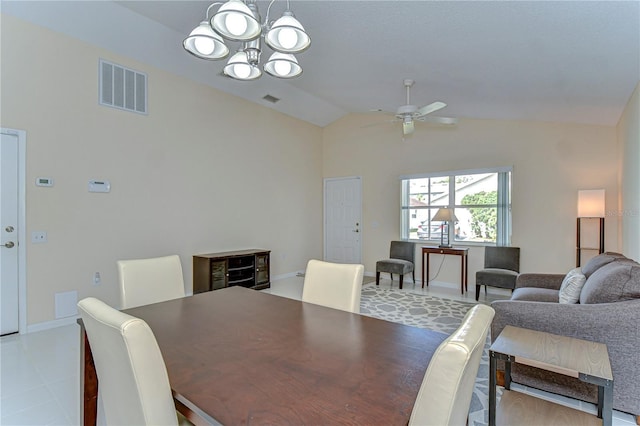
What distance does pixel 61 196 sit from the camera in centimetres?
362

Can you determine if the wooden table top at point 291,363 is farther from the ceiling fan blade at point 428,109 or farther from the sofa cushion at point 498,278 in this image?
the sofa cushion at point 498,278

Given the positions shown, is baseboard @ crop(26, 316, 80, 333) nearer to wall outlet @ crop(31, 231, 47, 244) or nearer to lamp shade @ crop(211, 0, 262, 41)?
wall outlet @ crop(31, 231, 47, 244)

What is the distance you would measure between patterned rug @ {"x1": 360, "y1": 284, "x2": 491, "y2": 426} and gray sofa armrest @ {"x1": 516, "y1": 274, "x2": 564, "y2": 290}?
771 millimetres

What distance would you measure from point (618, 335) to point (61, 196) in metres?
5.01

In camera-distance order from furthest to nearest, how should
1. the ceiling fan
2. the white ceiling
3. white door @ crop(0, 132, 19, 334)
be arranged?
1. the ceiling fan
2. white door @ crop(0, 132, 19, 334)
3. the white ceiling

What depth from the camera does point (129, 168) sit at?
13.8 ft

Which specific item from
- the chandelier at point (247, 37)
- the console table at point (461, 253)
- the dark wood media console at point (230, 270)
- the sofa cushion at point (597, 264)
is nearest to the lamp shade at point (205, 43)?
the chandelier at point (247, 37)

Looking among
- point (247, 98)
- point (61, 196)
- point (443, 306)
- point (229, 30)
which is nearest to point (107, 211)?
point (61, 196)

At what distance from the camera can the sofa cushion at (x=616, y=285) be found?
6.69 ft

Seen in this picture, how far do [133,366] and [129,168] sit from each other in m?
3.96

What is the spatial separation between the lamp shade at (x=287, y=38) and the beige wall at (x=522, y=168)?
4.38 meters

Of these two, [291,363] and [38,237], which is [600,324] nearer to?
[291,363]

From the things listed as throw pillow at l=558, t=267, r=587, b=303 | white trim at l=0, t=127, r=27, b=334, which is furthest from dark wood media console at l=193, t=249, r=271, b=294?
throw pillow at l=558, t=267, r=587, b=303

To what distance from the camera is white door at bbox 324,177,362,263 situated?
6746mm
